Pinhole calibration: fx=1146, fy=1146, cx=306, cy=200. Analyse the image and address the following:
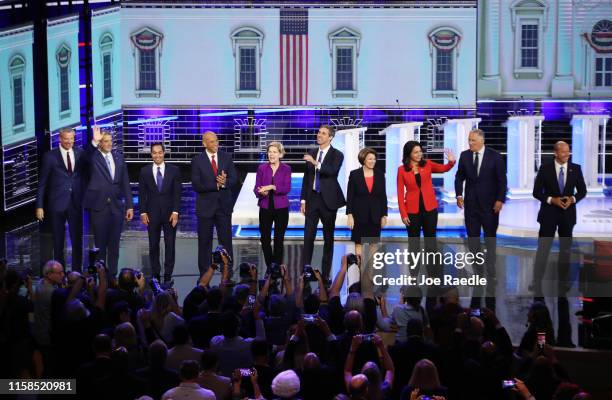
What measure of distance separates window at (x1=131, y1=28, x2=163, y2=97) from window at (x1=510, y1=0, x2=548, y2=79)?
18.8 ft

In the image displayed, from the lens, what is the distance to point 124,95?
1738 cm

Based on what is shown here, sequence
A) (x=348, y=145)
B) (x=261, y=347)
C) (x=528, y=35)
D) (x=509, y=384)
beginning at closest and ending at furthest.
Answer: (x=509, y=384) < (x=261, y=347) < (x=348, y=145) < (x=528, y=35)

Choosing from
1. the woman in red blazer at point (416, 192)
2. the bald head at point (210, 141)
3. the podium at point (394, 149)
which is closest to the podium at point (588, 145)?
the podium at point (394, 149)

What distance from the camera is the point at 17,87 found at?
45.3 ft

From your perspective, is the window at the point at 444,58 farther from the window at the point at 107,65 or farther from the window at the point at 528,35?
the window at the point at 107,65

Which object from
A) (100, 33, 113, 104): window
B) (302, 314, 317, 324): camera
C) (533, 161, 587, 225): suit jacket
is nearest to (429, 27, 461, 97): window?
(100, 33, 113, 104): window

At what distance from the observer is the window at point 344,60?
1744cm

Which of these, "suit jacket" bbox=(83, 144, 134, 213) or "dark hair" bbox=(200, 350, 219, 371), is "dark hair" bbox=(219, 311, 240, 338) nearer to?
"dark hair" bbox=(200, 350, 219, 371)

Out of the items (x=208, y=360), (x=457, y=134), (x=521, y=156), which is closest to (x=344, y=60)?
(x=457, y=134)

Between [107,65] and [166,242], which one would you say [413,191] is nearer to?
[166,242]

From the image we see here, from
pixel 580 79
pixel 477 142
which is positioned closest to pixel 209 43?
pixel 580 79

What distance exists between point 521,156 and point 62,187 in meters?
6.65

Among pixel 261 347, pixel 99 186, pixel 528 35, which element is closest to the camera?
pixel 261 347

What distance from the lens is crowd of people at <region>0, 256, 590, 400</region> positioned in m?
6.60
